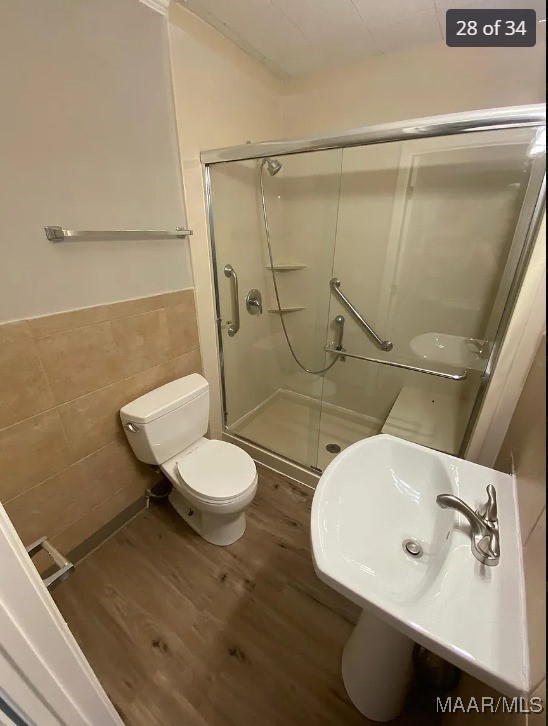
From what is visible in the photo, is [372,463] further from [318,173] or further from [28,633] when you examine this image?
[318,173]

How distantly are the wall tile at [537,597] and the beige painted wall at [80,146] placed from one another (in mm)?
1490

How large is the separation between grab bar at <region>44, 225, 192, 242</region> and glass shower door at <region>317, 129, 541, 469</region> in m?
1.08

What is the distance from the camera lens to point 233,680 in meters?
1.08

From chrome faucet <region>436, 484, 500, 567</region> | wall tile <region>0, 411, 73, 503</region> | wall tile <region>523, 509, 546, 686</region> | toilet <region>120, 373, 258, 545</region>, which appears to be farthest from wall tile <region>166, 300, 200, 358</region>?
wall tile <region>523, 509, 546, 686</region>

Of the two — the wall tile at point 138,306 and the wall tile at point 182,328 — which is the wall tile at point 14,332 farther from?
the wall tile at point 182,328

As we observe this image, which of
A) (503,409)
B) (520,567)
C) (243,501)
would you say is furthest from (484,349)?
(243,501)

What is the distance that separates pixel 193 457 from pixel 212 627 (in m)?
0.68

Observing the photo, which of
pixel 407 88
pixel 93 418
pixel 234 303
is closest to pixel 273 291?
pixel 234 303

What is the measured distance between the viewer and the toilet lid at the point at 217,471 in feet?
4.42

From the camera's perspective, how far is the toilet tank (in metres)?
1.38

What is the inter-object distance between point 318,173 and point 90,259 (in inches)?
56.3

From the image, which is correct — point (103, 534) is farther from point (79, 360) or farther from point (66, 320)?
point (66, 320)

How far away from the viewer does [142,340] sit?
1.43m

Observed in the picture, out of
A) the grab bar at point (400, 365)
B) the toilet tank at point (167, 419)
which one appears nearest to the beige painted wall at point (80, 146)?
the toilet tank at point (167, 419)
